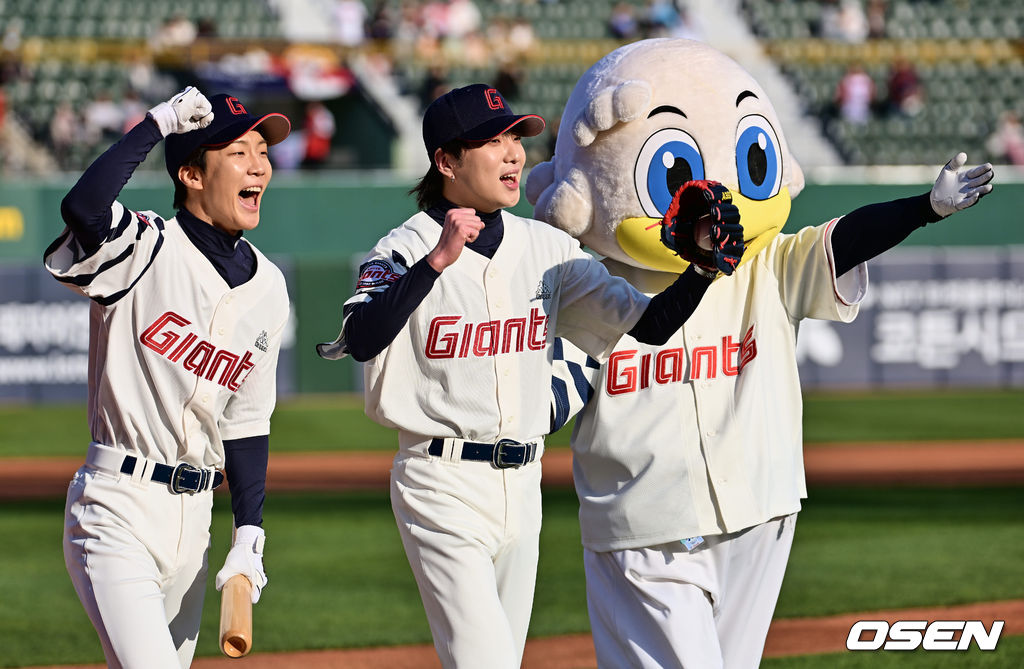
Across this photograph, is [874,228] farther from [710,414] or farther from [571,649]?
[571,649]

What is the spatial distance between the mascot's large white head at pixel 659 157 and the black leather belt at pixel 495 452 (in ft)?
2.28

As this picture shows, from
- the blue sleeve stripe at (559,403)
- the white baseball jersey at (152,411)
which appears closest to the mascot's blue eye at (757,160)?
the blue sleeve stripe at (559,403)

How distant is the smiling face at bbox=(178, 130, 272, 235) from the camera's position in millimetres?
3246

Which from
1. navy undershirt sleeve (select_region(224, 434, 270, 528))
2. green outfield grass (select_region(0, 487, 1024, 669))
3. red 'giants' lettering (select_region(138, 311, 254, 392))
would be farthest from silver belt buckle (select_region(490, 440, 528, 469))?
green outfield grass (select_region(0, 487, 1024, 669))

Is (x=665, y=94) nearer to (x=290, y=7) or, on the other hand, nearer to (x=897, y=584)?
(x=897, y=584)

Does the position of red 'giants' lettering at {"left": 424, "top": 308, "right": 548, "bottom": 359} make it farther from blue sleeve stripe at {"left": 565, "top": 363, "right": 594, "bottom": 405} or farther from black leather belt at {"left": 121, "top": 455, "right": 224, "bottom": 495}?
black leather belt at {"left": 121, "top": 455, "right": 224, "bottom": 495}

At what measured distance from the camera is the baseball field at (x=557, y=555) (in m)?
5.68

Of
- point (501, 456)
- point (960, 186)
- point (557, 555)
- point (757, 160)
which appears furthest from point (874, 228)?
point (557, 555)

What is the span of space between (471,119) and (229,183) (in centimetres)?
61

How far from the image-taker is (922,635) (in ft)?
18.4

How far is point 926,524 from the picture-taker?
8.53 meters

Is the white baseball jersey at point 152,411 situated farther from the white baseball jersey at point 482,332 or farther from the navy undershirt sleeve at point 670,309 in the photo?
the navy undershirt sleeve at point 670,309

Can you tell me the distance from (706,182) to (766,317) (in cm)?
56

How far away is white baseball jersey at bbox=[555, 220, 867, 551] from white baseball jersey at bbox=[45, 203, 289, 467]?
863 millimetres
